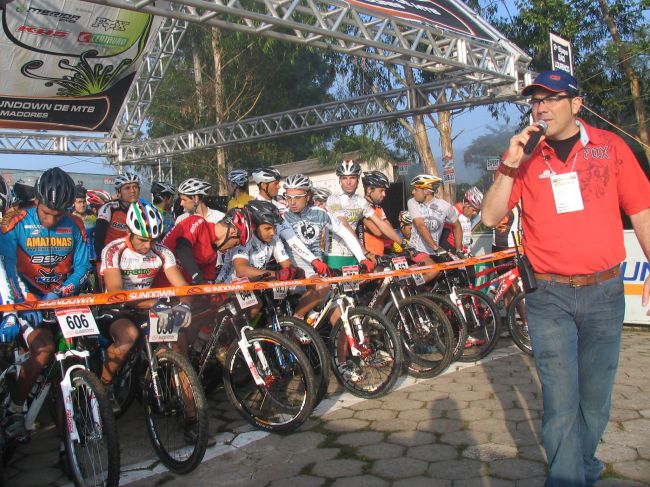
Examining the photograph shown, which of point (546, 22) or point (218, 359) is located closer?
point (218, 359)

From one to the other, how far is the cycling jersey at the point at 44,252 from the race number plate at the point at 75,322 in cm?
75

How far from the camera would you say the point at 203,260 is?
5.60m

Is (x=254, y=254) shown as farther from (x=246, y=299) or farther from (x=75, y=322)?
(x=75, y=322)

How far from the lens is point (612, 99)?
56.2 feet

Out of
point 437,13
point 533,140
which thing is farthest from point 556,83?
point 437,13

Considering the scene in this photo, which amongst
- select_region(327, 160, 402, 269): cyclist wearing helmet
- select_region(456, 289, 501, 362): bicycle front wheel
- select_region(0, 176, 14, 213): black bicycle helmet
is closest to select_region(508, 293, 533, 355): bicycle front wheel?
select_region(456, 289, 501, 362): bicycle front wheel

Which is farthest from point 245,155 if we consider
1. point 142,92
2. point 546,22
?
point 546,22

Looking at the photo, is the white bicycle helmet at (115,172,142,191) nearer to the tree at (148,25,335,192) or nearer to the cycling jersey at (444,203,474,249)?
the cycling jersey at (444,203,474,249)

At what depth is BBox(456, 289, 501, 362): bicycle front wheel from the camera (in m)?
6.68

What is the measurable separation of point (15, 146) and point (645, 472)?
55.4 feet

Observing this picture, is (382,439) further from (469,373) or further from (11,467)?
(11,467)

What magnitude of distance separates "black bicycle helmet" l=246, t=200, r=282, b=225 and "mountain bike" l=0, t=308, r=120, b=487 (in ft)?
6.09

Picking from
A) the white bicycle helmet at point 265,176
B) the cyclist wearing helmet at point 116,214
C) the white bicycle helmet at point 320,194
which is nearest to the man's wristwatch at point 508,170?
the white bicycle helmet at point 265,176

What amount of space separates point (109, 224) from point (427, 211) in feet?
13.0
